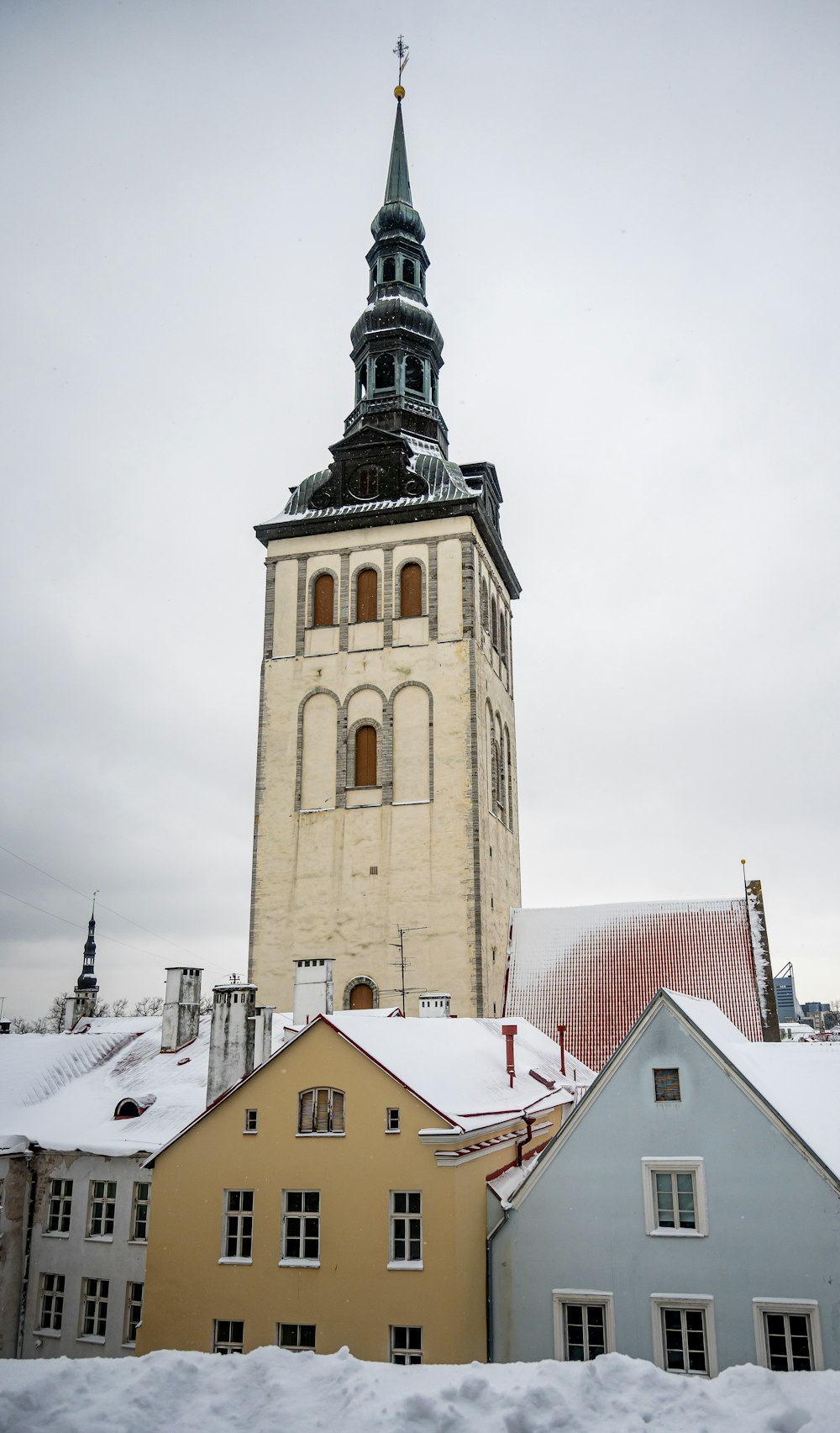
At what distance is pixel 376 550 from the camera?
3628 centimetres

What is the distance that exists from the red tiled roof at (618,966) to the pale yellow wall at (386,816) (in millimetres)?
1049

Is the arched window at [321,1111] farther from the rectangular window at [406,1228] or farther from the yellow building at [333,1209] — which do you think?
the rectangular window at [406,1228]

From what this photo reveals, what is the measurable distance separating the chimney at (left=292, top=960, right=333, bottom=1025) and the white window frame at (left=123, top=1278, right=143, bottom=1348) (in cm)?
724

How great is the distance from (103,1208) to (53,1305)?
1.88m

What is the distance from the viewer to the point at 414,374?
40875mm

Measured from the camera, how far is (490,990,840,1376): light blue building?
14.2m

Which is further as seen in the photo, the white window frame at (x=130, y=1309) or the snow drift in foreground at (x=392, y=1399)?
the white window frame at (x=130, y=1309)

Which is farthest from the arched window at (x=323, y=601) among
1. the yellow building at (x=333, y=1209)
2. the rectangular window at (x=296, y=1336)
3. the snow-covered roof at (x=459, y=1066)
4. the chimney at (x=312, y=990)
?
the rectangular window at (x=296, y=1336)

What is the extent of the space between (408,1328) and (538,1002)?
17132mm

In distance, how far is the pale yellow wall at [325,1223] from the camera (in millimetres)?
15320

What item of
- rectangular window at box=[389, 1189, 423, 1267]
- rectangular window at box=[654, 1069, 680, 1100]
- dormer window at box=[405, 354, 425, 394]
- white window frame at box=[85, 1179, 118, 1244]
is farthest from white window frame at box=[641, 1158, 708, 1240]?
dormer window at box=[405, 354, 425, 394]

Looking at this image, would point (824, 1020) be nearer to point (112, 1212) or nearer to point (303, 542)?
point (303, 542)

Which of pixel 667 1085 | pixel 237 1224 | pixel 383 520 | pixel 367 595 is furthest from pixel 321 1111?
pixel 383 520

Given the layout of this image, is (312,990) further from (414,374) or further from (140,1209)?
(414,374)
